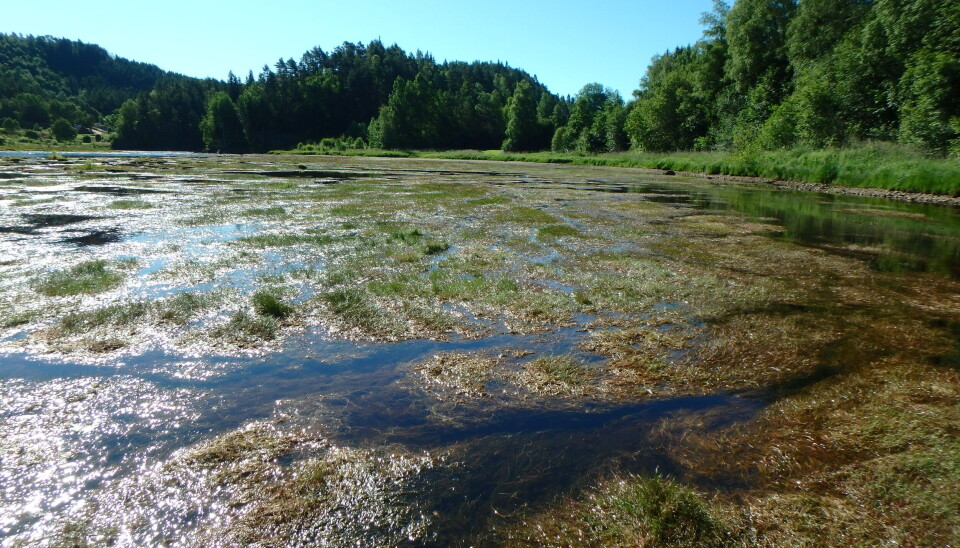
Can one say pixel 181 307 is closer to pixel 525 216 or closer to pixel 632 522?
pixel 632 522

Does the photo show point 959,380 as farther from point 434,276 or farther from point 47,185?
point 47,185

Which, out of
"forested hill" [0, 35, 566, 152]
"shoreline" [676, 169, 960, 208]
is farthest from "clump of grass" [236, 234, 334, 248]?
"forested hill" [0, 35, 566, 152]

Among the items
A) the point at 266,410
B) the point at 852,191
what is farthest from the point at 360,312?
the point at 852,191

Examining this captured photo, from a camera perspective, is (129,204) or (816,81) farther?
(816,81)

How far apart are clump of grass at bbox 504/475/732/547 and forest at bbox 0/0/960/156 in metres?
35.0

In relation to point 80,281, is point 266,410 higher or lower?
lower

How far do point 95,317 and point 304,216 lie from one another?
11704mm

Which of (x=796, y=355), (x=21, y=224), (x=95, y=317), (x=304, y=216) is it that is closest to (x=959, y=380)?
(x=796, y=355)

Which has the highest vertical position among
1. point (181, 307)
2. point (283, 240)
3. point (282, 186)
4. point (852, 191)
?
point (852, 191)

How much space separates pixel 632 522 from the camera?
157 inches

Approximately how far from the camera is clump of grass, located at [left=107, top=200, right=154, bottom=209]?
20734mm

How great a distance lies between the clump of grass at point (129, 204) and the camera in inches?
816

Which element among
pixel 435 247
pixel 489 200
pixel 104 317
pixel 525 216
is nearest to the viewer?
pixel 104 317

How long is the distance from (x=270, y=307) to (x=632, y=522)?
6.88 m
